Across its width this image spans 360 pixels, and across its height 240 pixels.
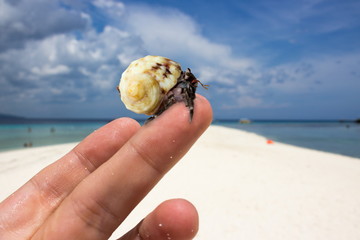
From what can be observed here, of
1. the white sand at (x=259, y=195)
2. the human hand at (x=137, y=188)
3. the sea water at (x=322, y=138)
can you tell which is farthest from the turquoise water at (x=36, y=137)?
the human hand at (x=137, y=188)

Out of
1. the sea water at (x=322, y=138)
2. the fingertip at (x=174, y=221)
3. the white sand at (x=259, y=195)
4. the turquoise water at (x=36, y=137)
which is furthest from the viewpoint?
the turquoise water at (x=36, y=137)

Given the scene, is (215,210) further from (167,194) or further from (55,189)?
(55,189)

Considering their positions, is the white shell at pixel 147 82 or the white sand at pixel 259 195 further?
the white sand at pixel 259 195

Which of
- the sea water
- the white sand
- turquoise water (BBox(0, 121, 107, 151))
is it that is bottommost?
turquoise water (BBox(0, 121, 107, 151))

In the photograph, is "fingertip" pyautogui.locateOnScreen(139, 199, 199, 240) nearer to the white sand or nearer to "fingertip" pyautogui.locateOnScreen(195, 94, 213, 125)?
"fingertip" pyautogui.locateOnScreen(195, 94, 213, 125)

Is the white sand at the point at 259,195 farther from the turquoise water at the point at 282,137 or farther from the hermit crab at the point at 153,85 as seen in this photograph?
the turquoise water at the point at 282,137

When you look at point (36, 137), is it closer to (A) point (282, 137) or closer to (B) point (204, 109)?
(A) point (282, 137)

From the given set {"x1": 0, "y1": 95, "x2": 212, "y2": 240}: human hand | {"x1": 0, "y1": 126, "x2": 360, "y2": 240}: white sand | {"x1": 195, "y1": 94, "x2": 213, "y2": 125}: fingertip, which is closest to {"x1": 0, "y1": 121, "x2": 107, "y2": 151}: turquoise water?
{"x1": 0, "y1": 126, "x2": 360, "y2": 240}: white sand
